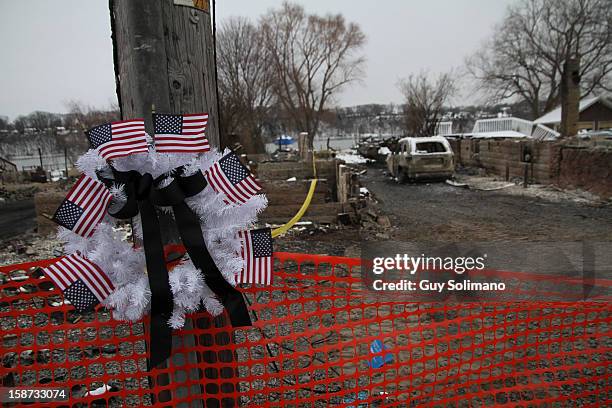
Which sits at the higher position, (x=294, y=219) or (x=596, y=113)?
(x=596, y=113)

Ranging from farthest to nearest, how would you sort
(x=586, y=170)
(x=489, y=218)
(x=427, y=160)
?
1. (x=427, y=160)
2. (x=586, y=170)
3. (x=489, y=218)

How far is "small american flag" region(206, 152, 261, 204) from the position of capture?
4.84 ft

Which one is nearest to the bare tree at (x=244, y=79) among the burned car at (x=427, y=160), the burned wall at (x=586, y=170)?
the burned car at (x=427, y=160)

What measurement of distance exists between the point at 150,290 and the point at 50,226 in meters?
10.3

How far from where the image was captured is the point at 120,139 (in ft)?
4.41

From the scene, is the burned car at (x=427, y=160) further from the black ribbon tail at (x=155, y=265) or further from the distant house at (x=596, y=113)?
the distant house at (x=596, y=113)

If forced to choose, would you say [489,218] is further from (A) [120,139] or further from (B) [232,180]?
(A) [120,139]

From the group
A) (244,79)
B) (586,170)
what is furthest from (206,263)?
(244,79)

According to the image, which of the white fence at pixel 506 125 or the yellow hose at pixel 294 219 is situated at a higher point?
the white fence at pixel 506 125

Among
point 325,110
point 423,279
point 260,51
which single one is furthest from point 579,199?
point 325,110

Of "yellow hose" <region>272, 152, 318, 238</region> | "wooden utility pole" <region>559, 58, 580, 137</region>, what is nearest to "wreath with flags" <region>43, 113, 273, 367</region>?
"yellow hose" <region>272, 152, 318, 238</region>

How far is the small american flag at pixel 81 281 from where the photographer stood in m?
1.43

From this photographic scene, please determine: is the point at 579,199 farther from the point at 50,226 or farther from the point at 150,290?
the point at 50,226

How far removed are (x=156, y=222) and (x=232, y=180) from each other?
307 mm
